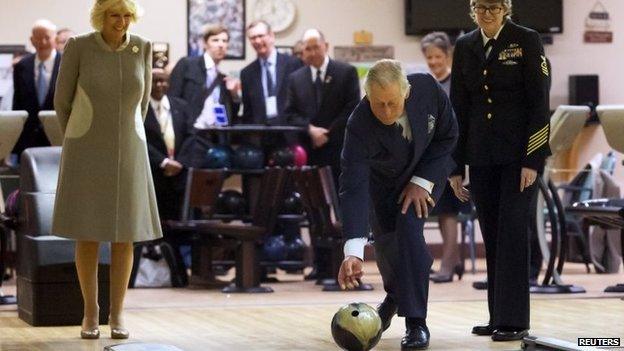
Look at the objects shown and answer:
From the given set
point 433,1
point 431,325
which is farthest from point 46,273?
point 433,1

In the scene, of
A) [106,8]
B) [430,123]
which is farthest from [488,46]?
[106,8]

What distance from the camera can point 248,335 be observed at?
6.34 meters

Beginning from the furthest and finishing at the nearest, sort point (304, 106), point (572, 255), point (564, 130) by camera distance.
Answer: point (572, 255) < point (304, 106) < point (564, 130)

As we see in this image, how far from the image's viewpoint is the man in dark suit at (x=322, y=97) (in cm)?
965

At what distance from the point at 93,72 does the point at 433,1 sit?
6.88 meters

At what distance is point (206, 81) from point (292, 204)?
1167 millimetres

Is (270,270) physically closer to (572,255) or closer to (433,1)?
(572,255)

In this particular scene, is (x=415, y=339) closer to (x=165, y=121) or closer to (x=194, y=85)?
(x=165, y=121)

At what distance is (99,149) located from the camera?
247 inches

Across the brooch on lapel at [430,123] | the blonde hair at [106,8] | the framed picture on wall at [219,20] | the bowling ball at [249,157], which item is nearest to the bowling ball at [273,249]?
the bowling ball at [249,157]

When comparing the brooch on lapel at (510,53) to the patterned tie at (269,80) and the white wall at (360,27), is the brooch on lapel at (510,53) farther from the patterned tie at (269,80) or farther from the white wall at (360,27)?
the white wall at (360,27)

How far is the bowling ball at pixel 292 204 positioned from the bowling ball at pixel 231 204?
10.9 inches

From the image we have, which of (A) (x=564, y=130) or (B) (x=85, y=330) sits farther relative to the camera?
(A) (x=564, y=130)

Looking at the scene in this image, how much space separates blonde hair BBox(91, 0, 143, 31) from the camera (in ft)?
20.4
